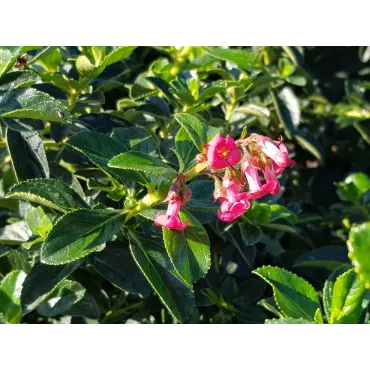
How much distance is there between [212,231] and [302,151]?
2.51ft

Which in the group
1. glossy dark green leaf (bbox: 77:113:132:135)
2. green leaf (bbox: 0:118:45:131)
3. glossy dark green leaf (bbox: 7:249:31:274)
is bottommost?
glossy dark green leaf (bbox: 7:249:31:274)

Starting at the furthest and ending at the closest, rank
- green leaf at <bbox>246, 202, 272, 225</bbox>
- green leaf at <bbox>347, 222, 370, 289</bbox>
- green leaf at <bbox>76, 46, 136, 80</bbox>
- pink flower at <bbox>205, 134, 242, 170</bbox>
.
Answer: green leaf at <bbox>246, 202, 272, 225</bbox> < green leaf at <bbox>76, 46, 136, 80</bbox> < pink flower at <bbox>205, 134, 242, 170</bbox> < green leaf at <bbox>347, 222, 370, 289</bbox>

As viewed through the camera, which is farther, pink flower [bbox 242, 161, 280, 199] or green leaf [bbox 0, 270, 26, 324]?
green leaf [bbox 0, 270, 26, 324]

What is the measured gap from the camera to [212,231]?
1700mm

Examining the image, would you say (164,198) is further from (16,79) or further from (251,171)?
(16,79)

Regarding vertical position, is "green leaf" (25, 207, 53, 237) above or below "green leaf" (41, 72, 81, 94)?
below

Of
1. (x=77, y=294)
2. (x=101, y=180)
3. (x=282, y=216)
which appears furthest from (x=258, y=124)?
(x=77, y=294)

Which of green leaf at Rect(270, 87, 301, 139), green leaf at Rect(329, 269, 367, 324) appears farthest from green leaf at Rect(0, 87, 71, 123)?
green leaf at Rect(270, 87, 301, 139)

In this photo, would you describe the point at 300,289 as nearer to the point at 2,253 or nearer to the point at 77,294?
the point at 77,294

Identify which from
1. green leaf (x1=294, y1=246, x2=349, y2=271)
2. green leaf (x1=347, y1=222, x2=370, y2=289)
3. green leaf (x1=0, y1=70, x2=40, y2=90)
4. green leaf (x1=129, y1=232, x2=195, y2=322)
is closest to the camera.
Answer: green leaf (x1=347, y1=222, x2=370, y2=289)

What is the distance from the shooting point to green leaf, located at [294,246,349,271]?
1.65 meters

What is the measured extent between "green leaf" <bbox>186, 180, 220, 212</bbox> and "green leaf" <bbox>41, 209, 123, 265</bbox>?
138mm

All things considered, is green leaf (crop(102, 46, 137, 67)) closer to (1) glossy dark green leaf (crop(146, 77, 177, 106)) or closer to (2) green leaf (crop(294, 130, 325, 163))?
(1) glossy dark green leaf (crop(146, 77, 177, 106))

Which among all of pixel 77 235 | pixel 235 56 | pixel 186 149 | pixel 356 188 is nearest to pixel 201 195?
pixel 186 149
